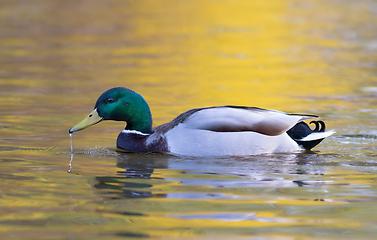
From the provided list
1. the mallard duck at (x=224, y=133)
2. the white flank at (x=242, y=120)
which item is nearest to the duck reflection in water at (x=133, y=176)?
the mallard duck at (x=224, y=133)

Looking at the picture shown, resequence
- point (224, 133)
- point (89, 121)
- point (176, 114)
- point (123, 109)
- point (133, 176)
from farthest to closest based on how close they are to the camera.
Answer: point (176, 114) < point (123, 109) < point (89, 121) < point (224, 133) < point (133, 176)

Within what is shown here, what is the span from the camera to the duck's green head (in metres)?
6.15

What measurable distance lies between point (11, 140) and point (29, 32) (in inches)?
475

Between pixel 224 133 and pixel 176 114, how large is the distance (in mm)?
2352

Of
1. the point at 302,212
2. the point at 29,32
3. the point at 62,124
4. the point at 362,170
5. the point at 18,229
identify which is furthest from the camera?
the point at 29,32

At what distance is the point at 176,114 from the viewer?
8.17m

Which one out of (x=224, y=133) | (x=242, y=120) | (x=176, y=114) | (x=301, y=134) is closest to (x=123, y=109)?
(x=224, y=133)

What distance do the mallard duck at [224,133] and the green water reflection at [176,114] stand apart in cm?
12

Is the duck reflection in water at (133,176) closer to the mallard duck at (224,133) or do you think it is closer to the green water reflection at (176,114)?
the green water reflection at (176,114)

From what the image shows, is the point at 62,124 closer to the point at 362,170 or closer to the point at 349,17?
the point at 362,170

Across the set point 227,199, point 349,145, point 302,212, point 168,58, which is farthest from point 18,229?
point 168,58

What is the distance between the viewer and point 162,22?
2012cm

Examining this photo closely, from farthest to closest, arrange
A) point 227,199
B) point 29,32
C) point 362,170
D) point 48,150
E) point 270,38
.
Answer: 1. point 29,32
2. point 270,38
3. point 48,150
4. point 362,170
5. point 227,199

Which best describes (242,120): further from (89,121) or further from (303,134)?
(89,121)
